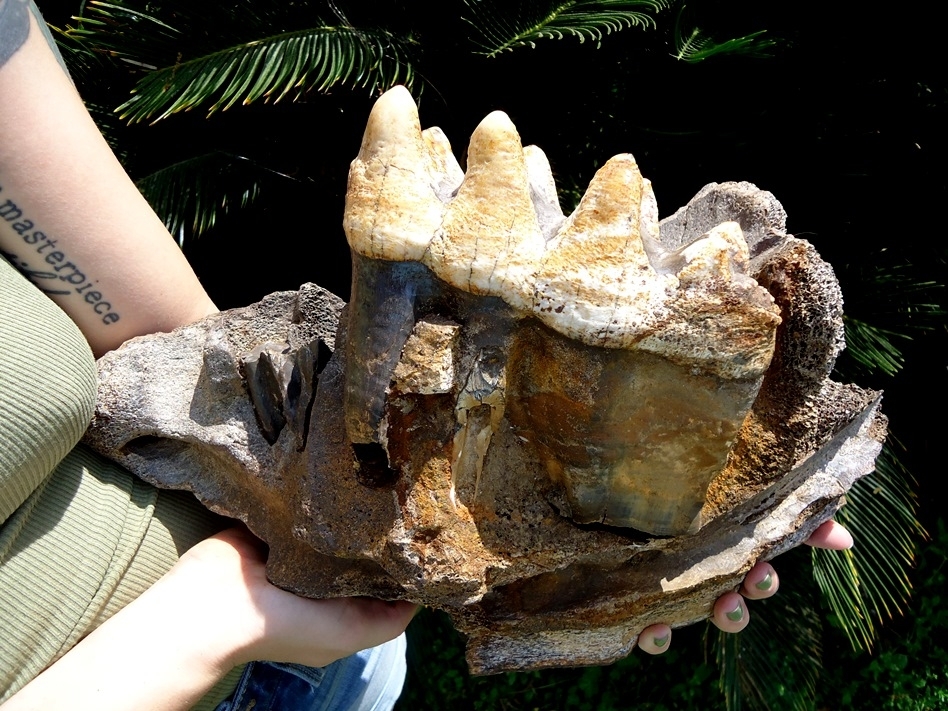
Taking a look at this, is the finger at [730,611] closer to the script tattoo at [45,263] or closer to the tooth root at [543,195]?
the tooth root at [543,195]

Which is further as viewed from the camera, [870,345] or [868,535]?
[868,535]

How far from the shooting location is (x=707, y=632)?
2.64m

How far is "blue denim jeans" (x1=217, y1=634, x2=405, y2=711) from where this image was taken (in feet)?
4.58

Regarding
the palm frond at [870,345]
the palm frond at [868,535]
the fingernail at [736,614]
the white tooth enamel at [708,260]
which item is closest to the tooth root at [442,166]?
the white tooth enamel at [708,260]

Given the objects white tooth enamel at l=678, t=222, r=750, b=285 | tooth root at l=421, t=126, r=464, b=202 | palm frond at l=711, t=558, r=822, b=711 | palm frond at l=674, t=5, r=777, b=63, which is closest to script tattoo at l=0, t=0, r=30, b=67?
tooth root at l=421, t=126, r=464, b=202

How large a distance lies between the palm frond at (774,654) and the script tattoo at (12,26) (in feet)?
7.38

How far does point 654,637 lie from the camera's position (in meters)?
1.48

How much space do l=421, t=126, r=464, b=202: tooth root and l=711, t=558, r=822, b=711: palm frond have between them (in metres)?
1.90

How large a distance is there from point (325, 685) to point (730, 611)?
0.72 meters

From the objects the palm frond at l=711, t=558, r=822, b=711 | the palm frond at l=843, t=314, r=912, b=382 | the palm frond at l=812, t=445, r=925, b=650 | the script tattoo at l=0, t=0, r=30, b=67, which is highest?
the script tattoo at l=0, t=0, r=30, b=67

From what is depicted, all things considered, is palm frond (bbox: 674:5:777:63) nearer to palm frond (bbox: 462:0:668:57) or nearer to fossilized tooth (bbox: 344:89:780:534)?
palm frond (bbox: 462:0:668:57)

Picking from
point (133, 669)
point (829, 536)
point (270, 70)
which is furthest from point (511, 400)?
point (270, 70)

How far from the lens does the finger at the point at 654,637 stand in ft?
4.84

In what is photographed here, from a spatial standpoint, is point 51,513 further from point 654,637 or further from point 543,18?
point 543,18
